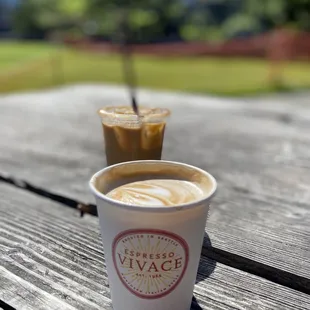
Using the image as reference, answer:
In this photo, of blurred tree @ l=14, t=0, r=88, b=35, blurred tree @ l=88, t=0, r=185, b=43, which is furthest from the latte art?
blurred tree @ l=14, t=0, r=88, b=35

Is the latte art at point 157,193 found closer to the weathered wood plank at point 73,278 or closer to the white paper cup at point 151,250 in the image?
the white paper cup at point 151,250

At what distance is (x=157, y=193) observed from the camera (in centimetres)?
56

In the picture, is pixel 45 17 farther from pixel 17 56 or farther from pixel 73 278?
pixel 73 278

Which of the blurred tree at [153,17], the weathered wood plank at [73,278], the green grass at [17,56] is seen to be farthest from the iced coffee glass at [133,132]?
the blurred tree at [153,17]

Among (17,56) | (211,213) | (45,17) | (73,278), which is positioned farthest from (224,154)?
(45,17)

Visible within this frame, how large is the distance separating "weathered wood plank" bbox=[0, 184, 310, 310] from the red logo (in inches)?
3.4

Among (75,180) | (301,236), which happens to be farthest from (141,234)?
(75,180)

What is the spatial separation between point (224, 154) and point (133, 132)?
2.29 feet

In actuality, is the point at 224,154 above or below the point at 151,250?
below

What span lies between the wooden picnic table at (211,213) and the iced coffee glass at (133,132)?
0.51 feet

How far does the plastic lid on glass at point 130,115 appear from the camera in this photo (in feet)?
2.38

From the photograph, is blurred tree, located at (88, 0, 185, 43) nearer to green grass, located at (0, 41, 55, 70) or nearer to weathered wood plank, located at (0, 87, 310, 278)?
green grass, located at (0, 41, 55, 70)

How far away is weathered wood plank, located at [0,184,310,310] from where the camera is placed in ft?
1.90

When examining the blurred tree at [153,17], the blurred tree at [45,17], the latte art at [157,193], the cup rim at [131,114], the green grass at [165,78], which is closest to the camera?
the latte art at [157,193]
